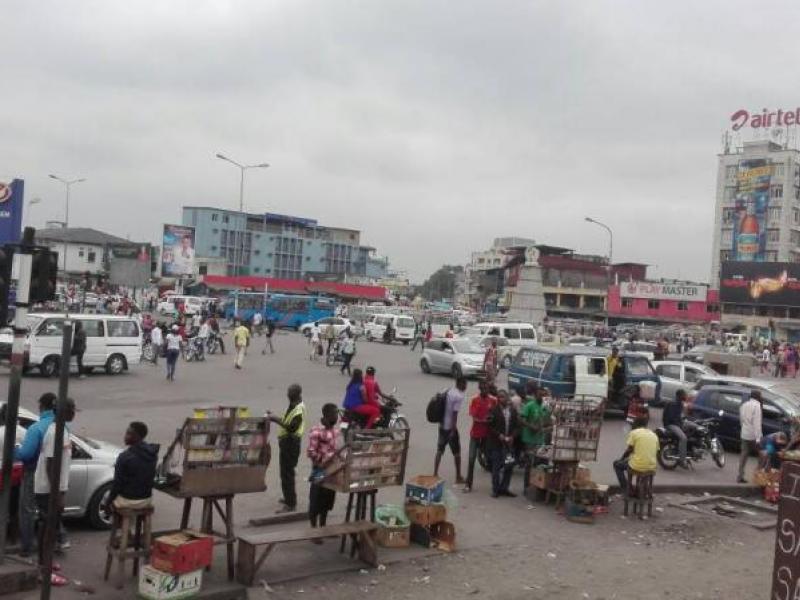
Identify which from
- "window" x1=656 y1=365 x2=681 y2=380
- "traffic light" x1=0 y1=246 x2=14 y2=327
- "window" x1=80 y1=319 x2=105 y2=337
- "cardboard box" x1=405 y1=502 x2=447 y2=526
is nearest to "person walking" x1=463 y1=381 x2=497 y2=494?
"cardboard box" x1=405 y1=502 x2=447 y2=526

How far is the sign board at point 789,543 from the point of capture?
15.7 feet

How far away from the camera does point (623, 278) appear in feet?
368

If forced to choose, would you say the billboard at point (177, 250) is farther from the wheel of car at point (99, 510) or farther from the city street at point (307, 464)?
the wheel of car at point (99, 510)

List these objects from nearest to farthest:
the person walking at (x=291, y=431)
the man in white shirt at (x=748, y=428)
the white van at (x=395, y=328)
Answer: the person walking at (x=291, y=431)
the man in white shirt at (x=748, y=428)
the white van at (x=395, y=328)

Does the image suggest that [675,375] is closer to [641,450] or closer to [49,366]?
[641,450]

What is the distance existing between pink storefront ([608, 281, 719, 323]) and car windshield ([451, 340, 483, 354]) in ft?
203

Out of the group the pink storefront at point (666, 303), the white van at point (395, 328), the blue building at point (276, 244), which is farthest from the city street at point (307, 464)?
the blue building at point (276, 244)

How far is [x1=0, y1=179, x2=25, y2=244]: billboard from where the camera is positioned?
1249 inches

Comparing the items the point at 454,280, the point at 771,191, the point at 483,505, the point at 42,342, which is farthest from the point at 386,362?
the point at 454,280

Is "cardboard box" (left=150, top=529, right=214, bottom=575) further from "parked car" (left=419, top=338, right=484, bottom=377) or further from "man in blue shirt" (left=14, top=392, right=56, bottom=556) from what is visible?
"parked car" (left=419, top=338, right=484, bottom=377)

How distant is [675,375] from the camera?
997 inches

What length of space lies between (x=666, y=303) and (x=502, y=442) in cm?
8375

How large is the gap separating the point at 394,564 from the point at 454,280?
171422 millimetres

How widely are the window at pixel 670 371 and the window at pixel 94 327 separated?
55.6 ft
